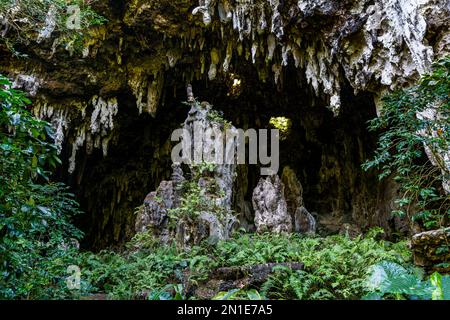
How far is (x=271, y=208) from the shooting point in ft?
32.8

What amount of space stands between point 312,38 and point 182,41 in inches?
147

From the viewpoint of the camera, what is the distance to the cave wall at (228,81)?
23.0ft

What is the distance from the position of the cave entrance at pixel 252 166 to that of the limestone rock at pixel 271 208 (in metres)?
2.20

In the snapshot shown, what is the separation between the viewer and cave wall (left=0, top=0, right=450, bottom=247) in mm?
6996

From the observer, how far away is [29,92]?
386 inches

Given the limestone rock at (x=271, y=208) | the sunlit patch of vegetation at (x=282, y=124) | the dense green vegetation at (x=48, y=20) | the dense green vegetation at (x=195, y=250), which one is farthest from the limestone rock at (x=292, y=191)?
the dense green vegetation at (x=48, y=20)

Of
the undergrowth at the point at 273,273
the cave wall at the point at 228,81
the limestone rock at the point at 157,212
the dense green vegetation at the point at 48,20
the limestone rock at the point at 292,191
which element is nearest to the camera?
the undergrowth at the point at 273,273

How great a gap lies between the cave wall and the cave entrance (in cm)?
4

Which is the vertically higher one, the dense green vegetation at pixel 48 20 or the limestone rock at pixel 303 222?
the dense green vegetation at pixel 48 20

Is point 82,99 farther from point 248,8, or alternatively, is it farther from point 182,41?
point 248,8

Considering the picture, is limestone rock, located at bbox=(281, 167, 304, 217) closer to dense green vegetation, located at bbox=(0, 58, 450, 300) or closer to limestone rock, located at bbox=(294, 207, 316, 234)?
limestone rock, located at bbox=(294, 207, 316, 234)

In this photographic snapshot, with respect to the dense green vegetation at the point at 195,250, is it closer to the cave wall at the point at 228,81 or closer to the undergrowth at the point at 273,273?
the undergrowth at the point at 273,273

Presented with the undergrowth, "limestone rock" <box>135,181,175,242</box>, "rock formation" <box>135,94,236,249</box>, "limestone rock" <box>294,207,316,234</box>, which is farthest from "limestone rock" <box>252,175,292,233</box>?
"limestone rock" <box>135,181,175,242</box>
